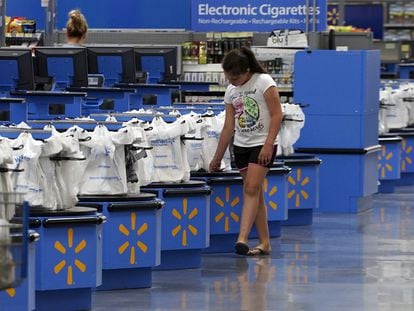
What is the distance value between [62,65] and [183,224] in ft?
11.9

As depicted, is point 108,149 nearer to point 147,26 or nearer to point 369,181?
point 369,181

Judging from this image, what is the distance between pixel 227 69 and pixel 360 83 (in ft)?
12.6

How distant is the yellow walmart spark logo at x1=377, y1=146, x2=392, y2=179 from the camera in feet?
50.1

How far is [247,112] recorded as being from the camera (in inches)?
385

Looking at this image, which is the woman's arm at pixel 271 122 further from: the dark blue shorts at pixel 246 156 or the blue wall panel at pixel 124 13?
the blue wall panel at pixel 124 13

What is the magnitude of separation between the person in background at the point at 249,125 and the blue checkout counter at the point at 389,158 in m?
5.44

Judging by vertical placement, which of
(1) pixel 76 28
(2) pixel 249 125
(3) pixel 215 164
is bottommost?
(3) pixel 215 164

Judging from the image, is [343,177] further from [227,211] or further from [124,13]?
[124,13]

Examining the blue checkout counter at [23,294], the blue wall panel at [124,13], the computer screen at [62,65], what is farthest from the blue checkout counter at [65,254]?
the blue wall panel at [124,13]

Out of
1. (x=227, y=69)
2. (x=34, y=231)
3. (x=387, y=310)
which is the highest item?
(x=227, y=69)

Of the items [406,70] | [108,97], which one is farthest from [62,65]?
[406,70]

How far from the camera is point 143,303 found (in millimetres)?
7988

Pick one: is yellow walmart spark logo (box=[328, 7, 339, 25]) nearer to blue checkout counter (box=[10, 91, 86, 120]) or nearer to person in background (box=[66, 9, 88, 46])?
person in background (box=[66, 9, 88, 46])

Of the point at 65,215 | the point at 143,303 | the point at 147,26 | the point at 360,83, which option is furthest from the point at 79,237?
the point at 147,26
